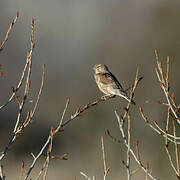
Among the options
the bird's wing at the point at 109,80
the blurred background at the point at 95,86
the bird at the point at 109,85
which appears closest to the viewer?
the bird at the point at 109,85

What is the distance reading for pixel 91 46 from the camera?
34.1 metres

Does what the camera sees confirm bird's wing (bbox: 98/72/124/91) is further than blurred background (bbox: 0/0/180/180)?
No

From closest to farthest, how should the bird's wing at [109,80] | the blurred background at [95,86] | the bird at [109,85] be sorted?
the bird at [109,85]
the bird's wing at [109,80]
the blurred background at [95,86]

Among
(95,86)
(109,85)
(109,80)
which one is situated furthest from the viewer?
(95,86)

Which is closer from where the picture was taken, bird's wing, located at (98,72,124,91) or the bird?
the bird

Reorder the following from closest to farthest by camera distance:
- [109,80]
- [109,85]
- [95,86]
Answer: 1. [109,85]
2. [109,80]
3. [95,86]

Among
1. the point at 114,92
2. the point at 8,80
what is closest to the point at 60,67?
the point at 8,80

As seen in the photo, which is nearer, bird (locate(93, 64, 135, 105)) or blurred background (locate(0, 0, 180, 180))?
bird (locate(93, 64, 135, 105))

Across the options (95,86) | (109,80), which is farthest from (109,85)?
(95,86)

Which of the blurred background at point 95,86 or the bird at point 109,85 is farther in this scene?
the blurred background at point 95,86

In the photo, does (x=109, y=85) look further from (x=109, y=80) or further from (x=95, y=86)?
(x=95, y=86)

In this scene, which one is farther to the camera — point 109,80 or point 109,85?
point 109,80

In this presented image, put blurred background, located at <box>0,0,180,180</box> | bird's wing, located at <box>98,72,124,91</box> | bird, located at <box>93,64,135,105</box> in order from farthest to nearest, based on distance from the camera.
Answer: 1. blurred background, located at <box>0,0,180,180</box>
2. bird's wing, located at <box>98,72,124,91</box>
3. bird, located at <box>93,64,135,105</box>

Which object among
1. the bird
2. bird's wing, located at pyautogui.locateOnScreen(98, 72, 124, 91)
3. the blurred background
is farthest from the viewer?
the blurred background
